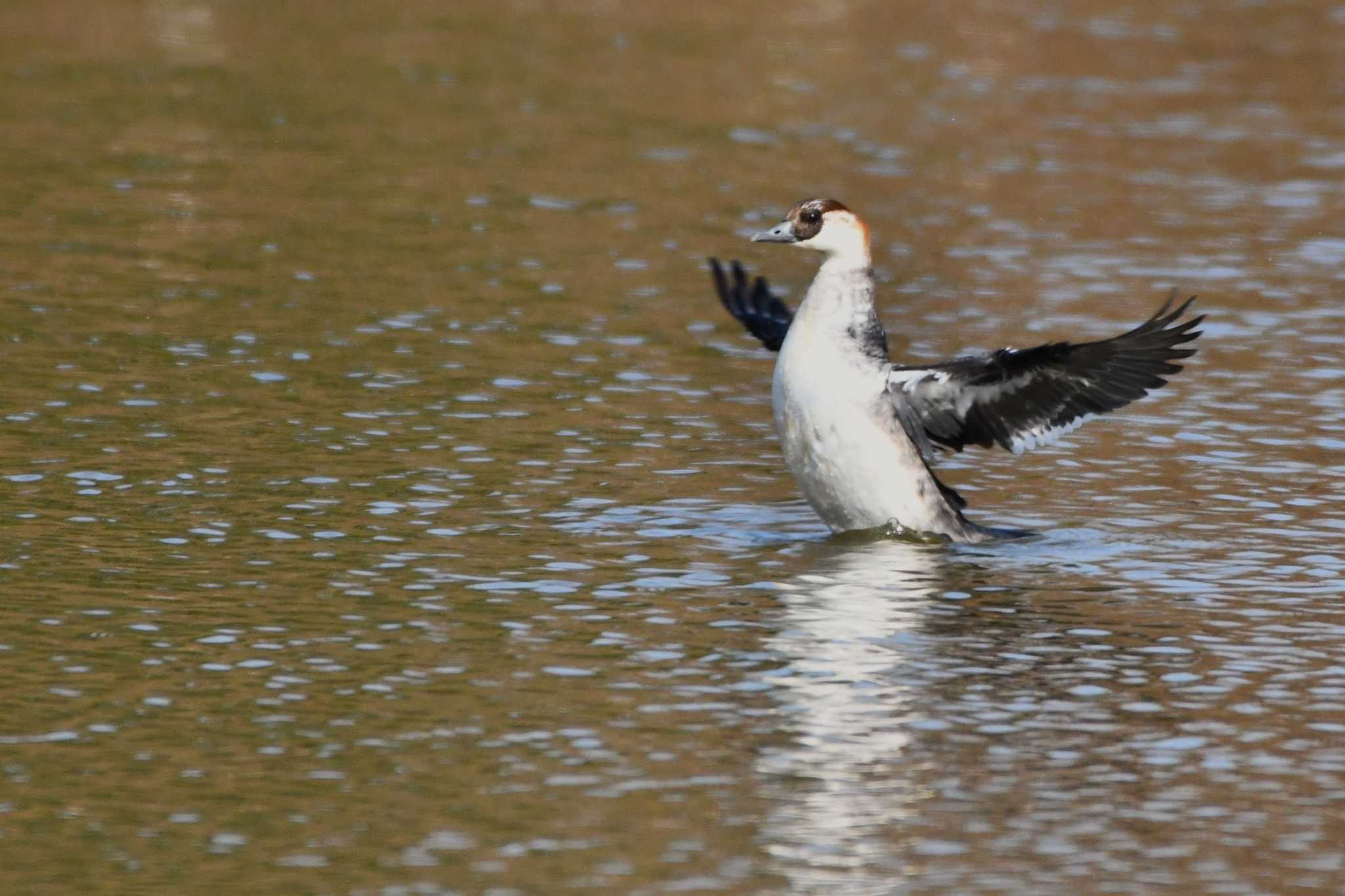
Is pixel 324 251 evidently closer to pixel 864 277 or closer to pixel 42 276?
pixel 42 276

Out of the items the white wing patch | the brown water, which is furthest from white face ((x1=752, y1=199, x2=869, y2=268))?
the brown water

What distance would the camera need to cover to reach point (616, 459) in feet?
53.3

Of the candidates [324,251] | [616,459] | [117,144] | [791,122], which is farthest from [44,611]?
[791,122]

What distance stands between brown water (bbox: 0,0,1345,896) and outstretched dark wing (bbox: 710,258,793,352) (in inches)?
35.7

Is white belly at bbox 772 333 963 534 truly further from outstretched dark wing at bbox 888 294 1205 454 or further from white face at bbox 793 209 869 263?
white face at bbox 793 209 869 263

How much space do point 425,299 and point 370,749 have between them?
10537 mm

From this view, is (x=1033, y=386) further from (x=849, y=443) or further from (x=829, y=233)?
(x=829, y=233)

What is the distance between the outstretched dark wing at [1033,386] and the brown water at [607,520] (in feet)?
2.38

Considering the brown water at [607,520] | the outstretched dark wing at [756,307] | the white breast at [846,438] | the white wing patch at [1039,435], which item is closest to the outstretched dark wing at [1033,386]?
the white wing patch at [1039,435]

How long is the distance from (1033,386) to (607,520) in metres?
2.64

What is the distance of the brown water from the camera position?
9.82 meters

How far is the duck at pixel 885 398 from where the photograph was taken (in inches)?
554

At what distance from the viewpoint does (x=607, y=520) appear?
14.7 m

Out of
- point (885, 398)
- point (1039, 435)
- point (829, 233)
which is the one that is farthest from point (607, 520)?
point (1039, 435)
